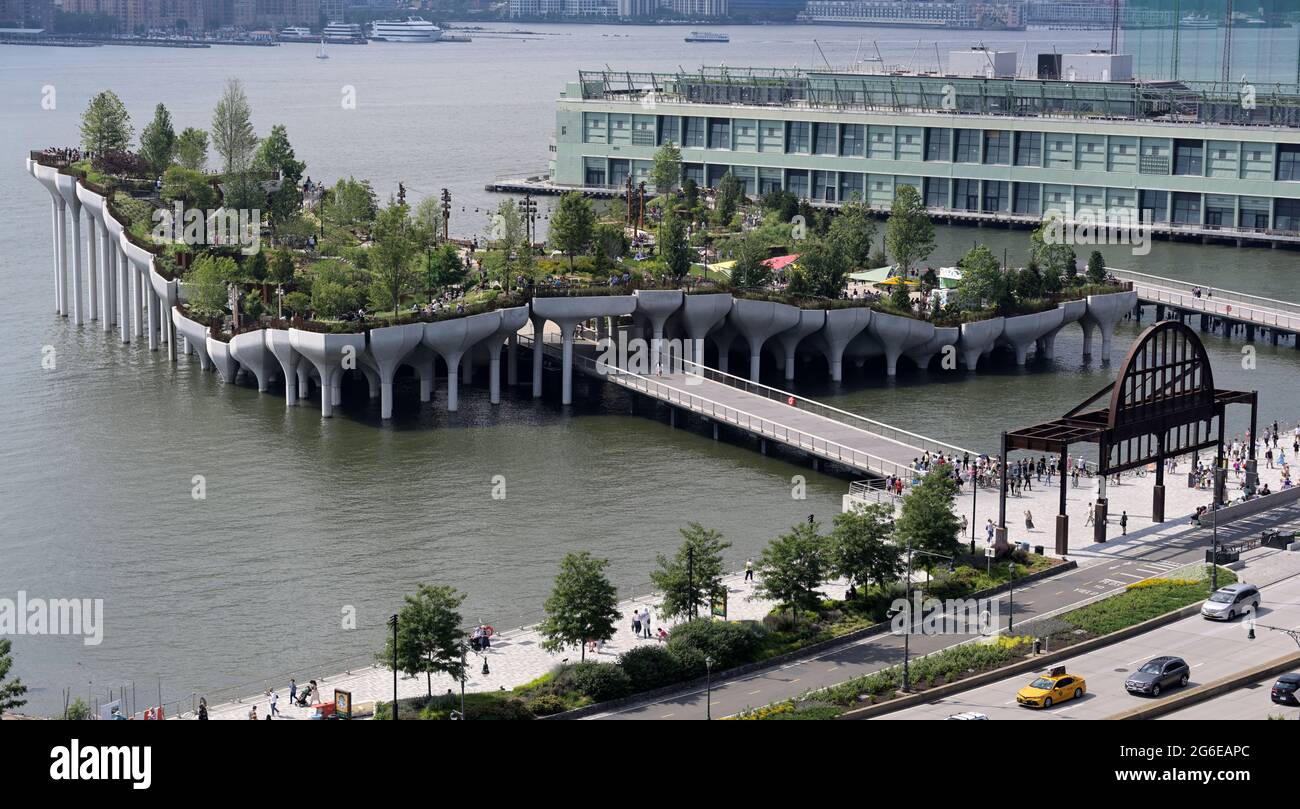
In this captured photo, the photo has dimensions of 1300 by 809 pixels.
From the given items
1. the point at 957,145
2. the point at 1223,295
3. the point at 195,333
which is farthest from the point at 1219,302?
the point at 195,333

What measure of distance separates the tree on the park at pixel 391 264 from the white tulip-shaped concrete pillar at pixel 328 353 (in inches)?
159

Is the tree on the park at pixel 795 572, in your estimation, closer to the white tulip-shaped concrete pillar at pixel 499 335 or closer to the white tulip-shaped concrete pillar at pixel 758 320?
the white tulip-shaped concrete pillar at pixel 499 335

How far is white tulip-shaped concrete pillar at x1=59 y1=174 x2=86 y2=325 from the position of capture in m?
93.9

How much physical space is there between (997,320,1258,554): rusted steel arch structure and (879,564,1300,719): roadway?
22.2 ft

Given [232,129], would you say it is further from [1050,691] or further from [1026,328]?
[1050,691]

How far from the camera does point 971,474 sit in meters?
60.5

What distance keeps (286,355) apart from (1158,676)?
4192cm

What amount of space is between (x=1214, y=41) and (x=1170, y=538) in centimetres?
11344

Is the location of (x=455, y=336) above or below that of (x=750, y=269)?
below

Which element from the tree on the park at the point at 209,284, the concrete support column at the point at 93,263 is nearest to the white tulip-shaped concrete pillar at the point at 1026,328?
the tree on the park at the point at 209,284

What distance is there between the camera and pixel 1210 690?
138 ft

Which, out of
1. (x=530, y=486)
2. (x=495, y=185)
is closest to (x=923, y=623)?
(x=530, y=486)

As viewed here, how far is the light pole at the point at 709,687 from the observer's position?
4124 cm

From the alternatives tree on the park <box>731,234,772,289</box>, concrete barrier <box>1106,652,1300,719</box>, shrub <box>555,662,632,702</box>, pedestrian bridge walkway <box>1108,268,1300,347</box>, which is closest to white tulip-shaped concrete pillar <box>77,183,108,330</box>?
tree on the park <box>731,234,772,289</box>
